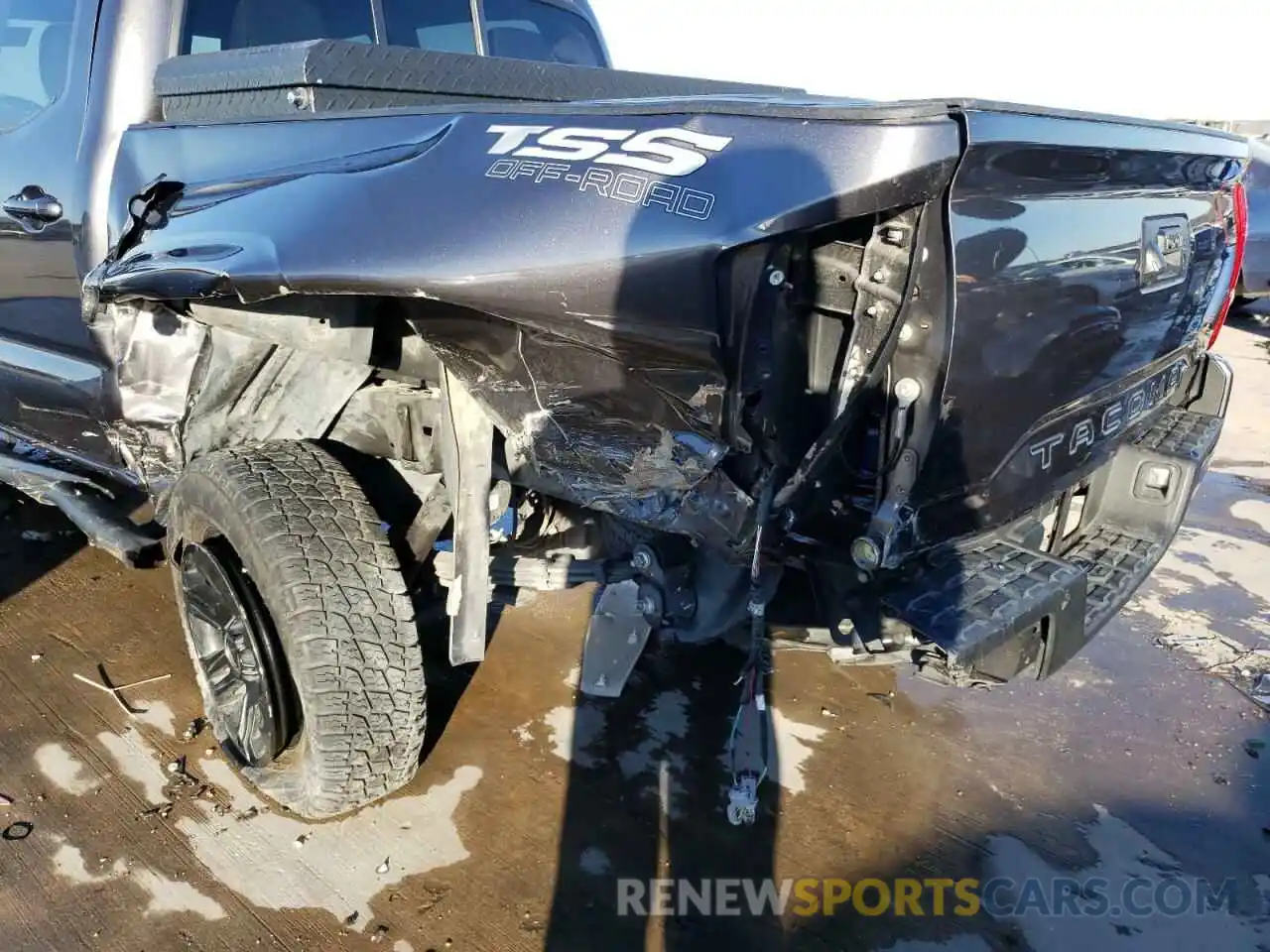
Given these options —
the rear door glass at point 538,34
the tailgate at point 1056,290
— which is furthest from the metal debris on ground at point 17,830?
the rear door glass at point 538,34

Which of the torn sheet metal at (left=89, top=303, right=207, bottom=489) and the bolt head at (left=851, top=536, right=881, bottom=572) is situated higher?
the bolt head at (left=851, top=536, right=881, bottom=572)

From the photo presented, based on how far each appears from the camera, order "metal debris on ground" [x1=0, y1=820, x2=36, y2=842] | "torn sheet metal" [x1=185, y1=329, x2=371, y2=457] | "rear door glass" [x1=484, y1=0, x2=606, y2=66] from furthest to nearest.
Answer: "rear door glass" [x1=484, y1=0, x2=606, y2=66]
"torn sheet metal" [x1=185, y1=329, x2=371, y2=457]
"metal debris on ground" [x1=0, y1=820, x2=36, y2=842]

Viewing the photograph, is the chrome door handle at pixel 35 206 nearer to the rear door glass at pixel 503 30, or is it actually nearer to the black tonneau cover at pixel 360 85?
the black tonneau cover at pixel 360 85

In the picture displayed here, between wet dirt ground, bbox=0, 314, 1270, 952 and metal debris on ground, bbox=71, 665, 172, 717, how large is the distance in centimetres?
2

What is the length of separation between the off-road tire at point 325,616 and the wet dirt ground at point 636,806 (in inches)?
6.5

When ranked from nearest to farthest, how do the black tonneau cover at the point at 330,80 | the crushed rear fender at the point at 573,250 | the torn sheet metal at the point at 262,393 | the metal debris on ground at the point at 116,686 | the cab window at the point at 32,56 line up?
the crushed rear fender at the point at 573,250, the black tonneau cover at the point at 330,80, the torn sheet metal at the point at 262,393, the cab window at the point at 32,56, the metal debris on ground at the point at 116,686

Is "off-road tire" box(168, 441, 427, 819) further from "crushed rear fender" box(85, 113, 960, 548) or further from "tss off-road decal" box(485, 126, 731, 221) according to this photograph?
"tss off-road decal" box(485, 126, 731, 221)

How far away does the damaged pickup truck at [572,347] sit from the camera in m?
1.56

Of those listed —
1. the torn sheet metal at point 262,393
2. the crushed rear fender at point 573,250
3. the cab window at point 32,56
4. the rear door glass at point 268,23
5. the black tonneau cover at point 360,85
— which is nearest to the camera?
the crushed rear fender at point 573,250

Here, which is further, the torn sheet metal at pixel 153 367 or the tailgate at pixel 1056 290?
the torn sheet metal at pixel 153 367

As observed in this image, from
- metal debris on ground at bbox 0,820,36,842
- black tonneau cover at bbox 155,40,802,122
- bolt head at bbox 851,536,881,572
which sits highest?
black tonneau cover at bbox 155,40,802,122

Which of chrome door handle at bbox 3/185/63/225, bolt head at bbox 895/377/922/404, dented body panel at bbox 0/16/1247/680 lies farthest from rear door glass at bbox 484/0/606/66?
bolt head at bbox 895/377/922/404

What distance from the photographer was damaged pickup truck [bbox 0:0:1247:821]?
156 centimetres

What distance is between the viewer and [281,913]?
2119mm
